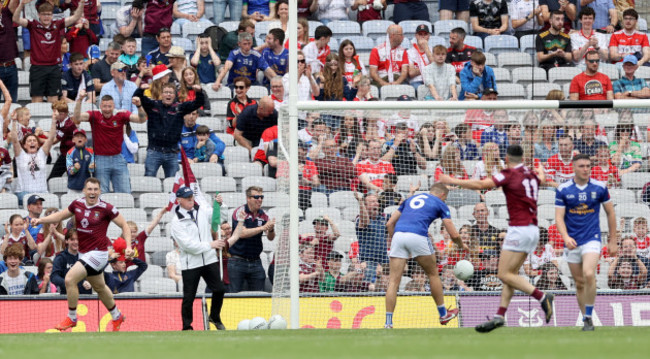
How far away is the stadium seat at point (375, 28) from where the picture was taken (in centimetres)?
1580

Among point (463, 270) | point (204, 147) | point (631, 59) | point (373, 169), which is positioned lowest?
point (463, 270)

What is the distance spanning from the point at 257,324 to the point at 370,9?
590cm

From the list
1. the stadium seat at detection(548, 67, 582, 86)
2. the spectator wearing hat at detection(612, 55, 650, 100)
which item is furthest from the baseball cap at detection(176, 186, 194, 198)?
the spectator wearing hat at detection(612, 55, 650, 100)

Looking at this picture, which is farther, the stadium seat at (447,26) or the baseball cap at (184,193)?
the stadium seat at (447,26)

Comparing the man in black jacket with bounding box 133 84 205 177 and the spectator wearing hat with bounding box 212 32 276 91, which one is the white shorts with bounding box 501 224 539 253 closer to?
the man in black jacket with bounding box 133 84 205 177

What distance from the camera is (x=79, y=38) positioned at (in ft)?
54.4

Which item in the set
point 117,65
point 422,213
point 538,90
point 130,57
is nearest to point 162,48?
point 130,57

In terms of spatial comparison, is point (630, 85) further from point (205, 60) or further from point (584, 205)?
point (205, 60)

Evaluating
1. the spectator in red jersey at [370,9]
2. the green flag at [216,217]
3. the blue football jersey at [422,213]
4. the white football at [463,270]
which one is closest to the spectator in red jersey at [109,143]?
the green flag at [216,217]

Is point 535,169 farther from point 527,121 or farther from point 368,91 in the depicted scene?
point 368,91

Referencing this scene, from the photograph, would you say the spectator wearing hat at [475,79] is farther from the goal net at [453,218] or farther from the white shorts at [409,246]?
the white shorts at [409,246]

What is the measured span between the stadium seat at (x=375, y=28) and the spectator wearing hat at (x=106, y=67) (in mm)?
2834

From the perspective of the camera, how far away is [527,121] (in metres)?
13.5

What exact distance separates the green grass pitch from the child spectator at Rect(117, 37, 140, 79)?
19.4ft
